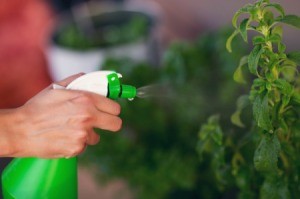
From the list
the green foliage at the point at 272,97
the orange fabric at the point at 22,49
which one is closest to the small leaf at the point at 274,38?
the green foliage at the point at 272,97

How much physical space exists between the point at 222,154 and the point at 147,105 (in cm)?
38

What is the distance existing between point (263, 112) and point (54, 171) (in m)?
0.23

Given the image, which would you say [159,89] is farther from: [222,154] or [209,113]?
[222,154]

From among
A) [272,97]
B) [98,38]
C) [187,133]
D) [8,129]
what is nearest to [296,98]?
[272,97]

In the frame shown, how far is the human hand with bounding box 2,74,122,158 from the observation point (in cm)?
57

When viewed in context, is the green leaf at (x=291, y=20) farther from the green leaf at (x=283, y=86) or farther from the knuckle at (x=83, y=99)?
the knuckle at (x=83, y=99)

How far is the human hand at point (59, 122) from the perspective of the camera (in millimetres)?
570

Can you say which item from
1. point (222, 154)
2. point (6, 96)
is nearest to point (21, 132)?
point (222, 154)

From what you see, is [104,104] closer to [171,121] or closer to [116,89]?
[116,89]

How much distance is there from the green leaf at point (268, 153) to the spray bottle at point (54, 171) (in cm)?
15

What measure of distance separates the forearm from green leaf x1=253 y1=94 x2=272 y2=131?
252mm

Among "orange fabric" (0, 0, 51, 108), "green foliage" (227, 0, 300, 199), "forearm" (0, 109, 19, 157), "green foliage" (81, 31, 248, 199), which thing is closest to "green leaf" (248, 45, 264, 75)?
"green foliage" (227, 0, 300, 199)

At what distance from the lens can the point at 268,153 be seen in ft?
1.96

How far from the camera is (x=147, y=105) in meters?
1.07
